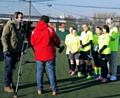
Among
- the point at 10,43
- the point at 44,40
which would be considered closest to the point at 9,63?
the point at 10,43

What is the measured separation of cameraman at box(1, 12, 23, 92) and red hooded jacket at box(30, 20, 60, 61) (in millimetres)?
409

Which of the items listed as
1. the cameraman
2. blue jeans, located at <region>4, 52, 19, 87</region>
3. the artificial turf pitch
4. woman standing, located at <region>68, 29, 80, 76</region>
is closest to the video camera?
the cameraman

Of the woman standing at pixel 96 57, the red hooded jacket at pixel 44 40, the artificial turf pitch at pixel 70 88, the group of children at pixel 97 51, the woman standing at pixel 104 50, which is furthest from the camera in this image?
the woman standing at pixel 96 57

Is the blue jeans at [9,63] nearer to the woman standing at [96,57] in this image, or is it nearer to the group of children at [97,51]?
the group of children at [97,51]

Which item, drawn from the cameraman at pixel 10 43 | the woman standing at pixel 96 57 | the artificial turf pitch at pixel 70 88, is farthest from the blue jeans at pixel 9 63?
the woman standing at pixel 96 57

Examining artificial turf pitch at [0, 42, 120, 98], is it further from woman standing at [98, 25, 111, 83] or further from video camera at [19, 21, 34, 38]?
video camera at [19, 21, 34, 38]

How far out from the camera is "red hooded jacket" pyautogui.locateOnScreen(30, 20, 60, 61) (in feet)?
19.2

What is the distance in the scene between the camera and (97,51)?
784 cm

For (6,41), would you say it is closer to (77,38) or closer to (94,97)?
(94,97)

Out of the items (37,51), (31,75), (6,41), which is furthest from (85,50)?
(6,41)

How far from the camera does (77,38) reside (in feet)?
27.5

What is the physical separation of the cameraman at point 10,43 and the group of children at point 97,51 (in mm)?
2302

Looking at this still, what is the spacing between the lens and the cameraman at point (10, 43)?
589cm

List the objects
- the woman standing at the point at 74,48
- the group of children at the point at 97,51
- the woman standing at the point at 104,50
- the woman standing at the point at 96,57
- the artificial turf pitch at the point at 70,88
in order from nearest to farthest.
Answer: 1. the artificial turf pitch at the point at 70,88
2. the woman standing at the point at 104,50
3. the group of children at the point at 97,51
4. the woman standing at the point at 96,57
5. the woman standing at the point at 74,48
